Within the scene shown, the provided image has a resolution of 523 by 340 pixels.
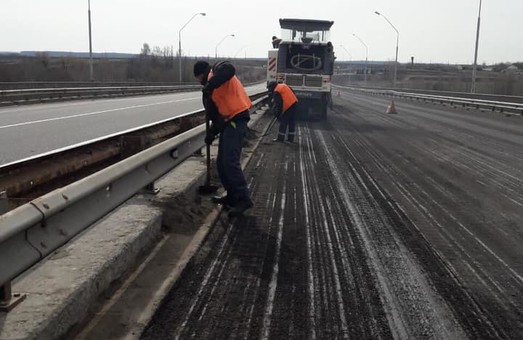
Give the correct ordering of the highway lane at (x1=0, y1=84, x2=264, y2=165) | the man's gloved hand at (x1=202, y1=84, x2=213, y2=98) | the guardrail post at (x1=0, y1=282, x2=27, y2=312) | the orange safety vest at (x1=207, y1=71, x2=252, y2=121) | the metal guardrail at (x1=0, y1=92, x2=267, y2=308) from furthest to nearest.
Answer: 1. the highway lane at (x1=0, y1=84, x2=264, y2=165)
2. the orange safety vest at (x1=207, y1=71, x2=252, y2=121)
3. the man's gloved hand at (x1=202, y1=84, x2=213, y2=98)
4. the guardrail post at (x1=0, y1=282, x2=27, y2=312)
5. the metal guardrail at (x1=0, y1=92, x2=267, y2=308)

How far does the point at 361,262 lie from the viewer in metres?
4.80

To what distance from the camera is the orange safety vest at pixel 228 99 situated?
20.7 ft

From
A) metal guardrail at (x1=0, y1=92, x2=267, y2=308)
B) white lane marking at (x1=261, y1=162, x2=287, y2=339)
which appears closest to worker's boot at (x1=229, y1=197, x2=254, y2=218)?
white lane marking at (x1=261, y1=162, x2=287, y2=339)

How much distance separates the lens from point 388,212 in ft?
22.0

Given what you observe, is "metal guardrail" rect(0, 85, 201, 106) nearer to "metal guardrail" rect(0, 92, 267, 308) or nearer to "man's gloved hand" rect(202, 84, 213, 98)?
"man's gloved hand" rect(202, 84, 213, 98)

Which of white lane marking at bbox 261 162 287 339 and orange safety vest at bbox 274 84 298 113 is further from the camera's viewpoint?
orange safety vest at bbox 274 84 298 113

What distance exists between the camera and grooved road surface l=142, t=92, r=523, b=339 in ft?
11.8

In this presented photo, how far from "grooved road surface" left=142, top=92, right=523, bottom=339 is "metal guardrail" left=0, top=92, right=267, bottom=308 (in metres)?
0.83

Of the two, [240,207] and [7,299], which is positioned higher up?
[7,299]

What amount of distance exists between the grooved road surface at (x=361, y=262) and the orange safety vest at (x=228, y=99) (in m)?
1.26

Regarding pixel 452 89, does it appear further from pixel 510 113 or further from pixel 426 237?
pixel 426 237

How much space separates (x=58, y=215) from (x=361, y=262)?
265 cm

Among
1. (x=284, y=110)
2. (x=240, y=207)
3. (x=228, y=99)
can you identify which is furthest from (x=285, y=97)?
(x=240, y=207)

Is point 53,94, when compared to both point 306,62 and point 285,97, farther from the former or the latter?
point 285,97
